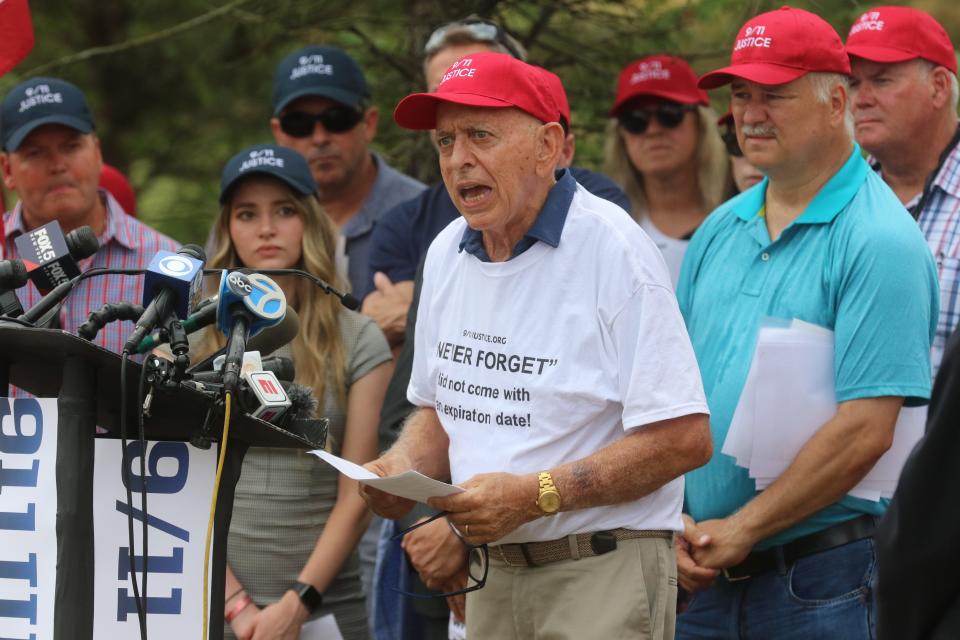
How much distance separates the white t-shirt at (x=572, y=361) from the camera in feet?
11.0

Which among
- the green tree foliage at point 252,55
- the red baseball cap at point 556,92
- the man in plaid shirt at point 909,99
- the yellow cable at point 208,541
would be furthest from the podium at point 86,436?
the green tree foliage at point 252,55

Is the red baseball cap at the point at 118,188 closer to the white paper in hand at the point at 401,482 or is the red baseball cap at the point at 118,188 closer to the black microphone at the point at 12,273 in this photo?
the black microphone at the point at 12,273

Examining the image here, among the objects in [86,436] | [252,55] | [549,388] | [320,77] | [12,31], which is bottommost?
[86,436]

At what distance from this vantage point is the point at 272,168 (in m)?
5.05

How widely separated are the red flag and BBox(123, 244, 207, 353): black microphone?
2468 millimetres

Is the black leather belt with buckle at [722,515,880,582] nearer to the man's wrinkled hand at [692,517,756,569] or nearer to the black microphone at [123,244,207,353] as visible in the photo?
the man's wrinkled hand at [692,517,756,569]

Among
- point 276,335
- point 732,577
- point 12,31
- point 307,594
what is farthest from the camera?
point 12,31

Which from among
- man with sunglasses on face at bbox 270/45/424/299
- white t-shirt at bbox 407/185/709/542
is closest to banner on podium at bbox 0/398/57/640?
white t-shirt at bbox 407/185/709/542

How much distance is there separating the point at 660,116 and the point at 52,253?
3567 millimetres

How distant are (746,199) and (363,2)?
386 centimetres

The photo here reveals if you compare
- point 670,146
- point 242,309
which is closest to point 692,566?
point 242,309

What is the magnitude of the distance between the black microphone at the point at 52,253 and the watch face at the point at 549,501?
1.30m

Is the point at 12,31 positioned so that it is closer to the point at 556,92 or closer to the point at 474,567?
the point at 556,92

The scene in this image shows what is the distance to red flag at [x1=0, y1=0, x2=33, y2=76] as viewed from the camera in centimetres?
493
